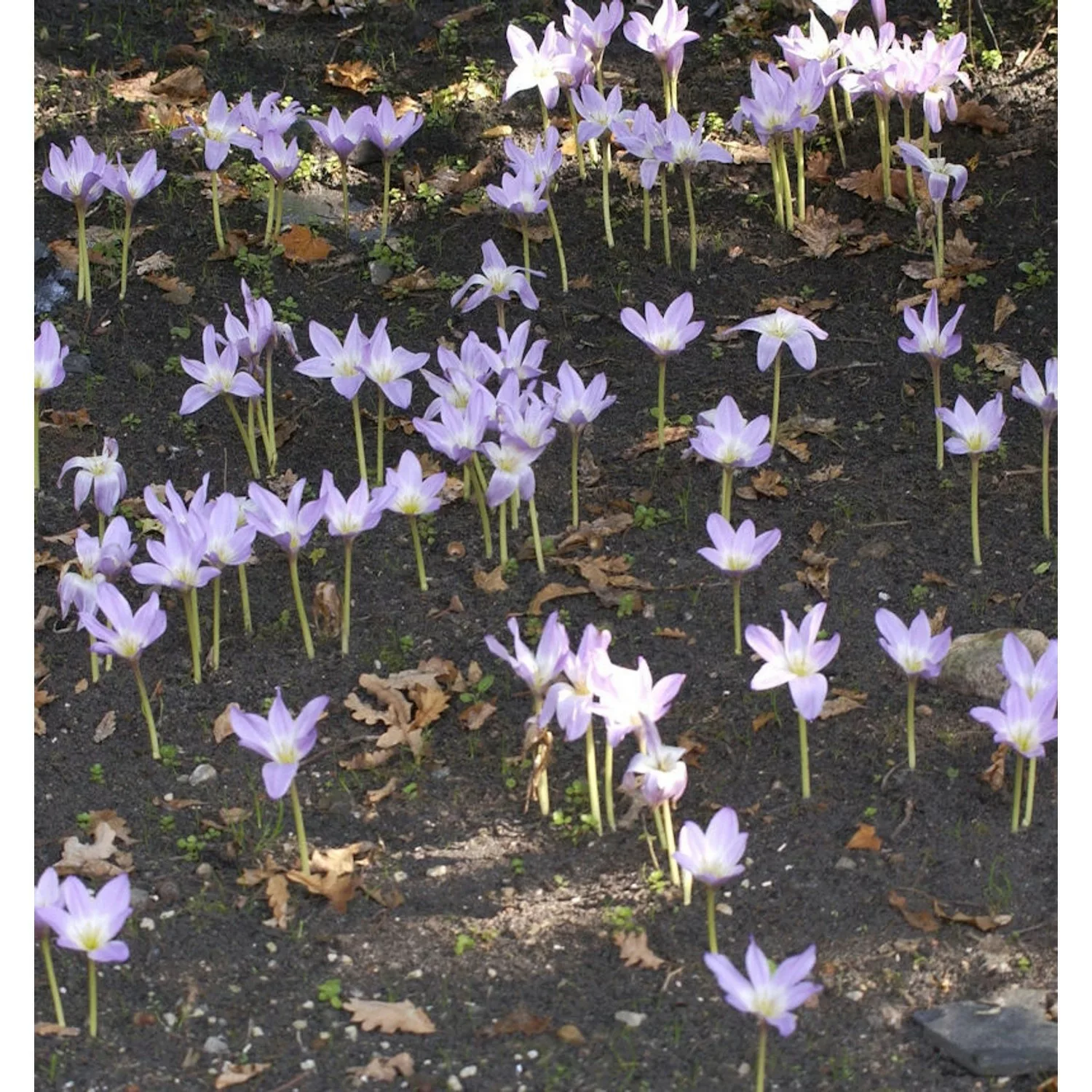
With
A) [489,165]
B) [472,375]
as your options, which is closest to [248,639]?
[472,375]

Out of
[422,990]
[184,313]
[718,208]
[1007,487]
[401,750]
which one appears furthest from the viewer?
[718,208]

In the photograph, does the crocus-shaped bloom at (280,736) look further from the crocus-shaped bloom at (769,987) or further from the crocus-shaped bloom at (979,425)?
the crocus-shaped bloom at (979,425)

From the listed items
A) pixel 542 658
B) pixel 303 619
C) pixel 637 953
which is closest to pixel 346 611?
pixel 303 619

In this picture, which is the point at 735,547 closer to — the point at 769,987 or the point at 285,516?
the point at 285,516

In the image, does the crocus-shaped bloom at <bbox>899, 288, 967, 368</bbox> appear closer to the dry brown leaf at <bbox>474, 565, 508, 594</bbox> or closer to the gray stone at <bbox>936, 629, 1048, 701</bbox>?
the gray stone at <bbox>936, 629, 1048, 701</bbox>

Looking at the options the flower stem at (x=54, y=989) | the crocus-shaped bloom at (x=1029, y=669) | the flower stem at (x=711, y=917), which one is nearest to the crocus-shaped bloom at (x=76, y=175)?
the flower stem at (x=54, y=989)

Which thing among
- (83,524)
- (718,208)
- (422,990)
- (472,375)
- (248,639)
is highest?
(718,208)

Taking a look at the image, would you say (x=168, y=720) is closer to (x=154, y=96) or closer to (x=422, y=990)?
(x=422, y=990)
